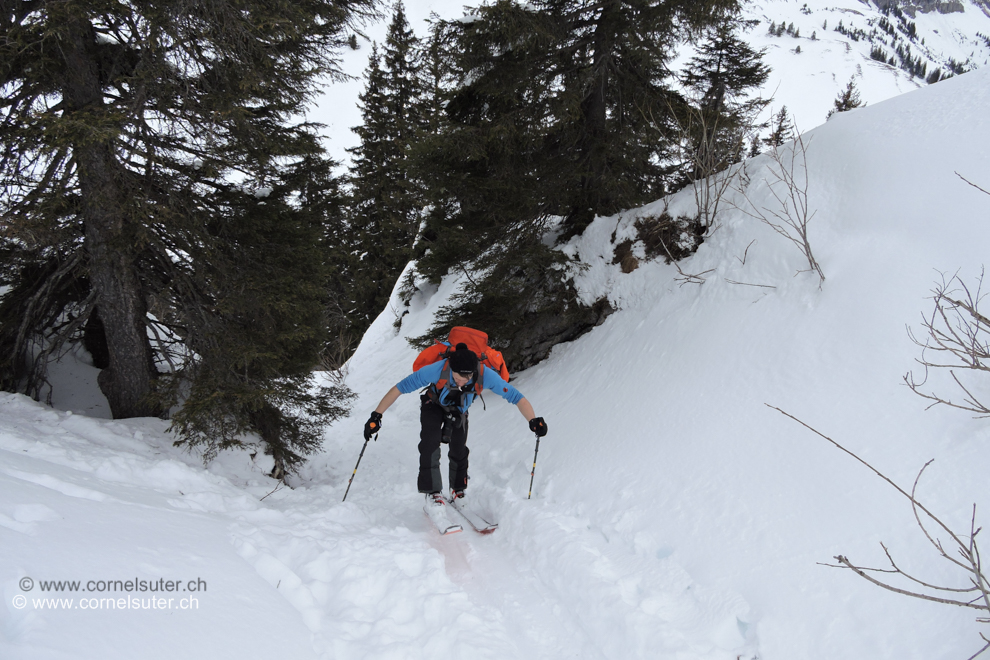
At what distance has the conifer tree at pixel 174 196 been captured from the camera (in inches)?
193

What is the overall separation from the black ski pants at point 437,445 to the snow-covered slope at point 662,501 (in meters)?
0.47

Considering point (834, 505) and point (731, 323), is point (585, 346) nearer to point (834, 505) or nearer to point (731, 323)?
point (731, 323)

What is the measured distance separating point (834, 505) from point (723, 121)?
6.42 m

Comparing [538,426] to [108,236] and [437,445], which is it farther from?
[108,236]

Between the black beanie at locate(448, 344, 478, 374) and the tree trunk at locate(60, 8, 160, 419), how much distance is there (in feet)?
12.3

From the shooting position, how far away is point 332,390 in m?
7.55

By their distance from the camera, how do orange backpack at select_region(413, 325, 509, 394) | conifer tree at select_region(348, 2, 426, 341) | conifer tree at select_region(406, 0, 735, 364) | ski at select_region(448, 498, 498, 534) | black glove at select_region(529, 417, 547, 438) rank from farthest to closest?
conifer tree at select_region(348, 2, 426, 341), conifer tree at select_region(406, 0, 735, 364), orange backpack at select_region(413, 325, 509, 394), black glove at select_region(529, 417, 547, 438), ski at select_region(448, 498, 498, 534)

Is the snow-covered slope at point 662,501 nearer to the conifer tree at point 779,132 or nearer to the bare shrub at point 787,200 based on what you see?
Answer: the bare shrub at point 787,200

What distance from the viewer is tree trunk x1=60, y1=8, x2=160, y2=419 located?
493 cm

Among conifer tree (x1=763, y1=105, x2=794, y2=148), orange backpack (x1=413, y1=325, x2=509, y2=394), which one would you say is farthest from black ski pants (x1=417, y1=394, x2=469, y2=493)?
conifer tree (x1=763, y1=105, x2=794, y2=148)

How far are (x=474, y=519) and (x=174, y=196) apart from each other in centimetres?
525

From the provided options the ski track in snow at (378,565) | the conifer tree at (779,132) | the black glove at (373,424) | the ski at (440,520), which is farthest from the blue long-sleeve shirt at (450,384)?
the conifer tree at (779,132)

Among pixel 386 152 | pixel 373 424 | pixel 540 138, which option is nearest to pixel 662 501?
pixel 373 424

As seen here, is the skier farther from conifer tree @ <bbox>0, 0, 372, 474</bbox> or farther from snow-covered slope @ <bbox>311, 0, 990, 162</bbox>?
snow-covered slope @ <bbox>311, 0, 990, 162</bbox>
